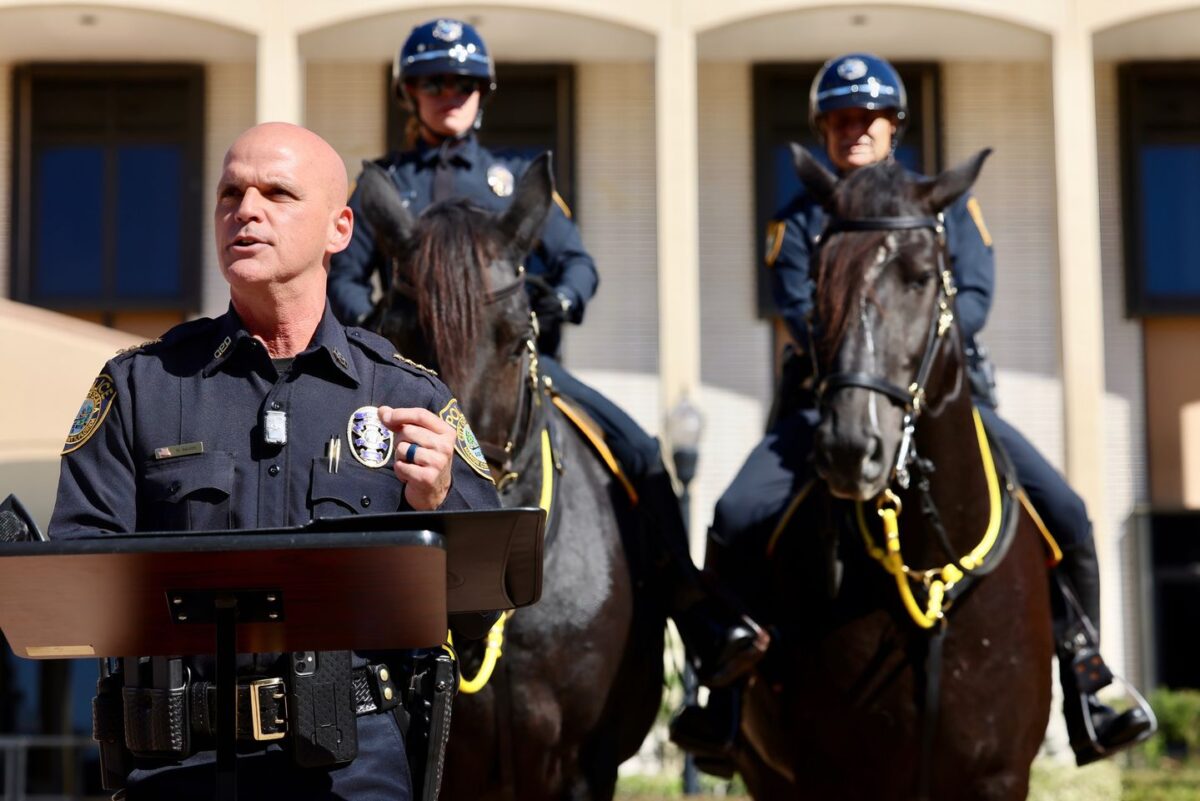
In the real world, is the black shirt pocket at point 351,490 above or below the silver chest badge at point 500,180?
below

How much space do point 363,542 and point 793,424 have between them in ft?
13.3

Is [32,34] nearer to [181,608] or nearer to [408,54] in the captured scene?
[408,54]

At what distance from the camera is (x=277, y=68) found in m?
19.6

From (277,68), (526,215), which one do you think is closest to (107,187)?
(277,68)

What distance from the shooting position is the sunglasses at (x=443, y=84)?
6.64 metres

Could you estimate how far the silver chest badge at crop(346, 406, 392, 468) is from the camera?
11.0ft

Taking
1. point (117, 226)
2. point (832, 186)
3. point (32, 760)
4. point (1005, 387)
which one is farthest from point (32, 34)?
point (832, 186)

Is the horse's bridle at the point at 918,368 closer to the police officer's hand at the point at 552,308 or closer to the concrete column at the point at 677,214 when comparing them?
the police officer's hand at the point at 552,308

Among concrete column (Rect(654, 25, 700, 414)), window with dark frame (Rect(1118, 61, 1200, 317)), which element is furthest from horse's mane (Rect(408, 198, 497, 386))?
window with dark frame (Rect(1118, 61, 1200, 317))

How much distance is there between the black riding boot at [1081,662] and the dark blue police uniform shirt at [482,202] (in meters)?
1.89

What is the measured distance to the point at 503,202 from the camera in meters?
6.55

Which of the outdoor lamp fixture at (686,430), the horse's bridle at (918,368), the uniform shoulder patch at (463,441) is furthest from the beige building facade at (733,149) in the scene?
the uniform shoulder patch at (463,441)

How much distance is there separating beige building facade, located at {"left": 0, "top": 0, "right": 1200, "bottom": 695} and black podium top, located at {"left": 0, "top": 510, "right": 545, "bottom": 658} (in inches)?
640

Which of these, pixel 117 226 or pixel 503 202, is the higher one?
pixel 117 226
